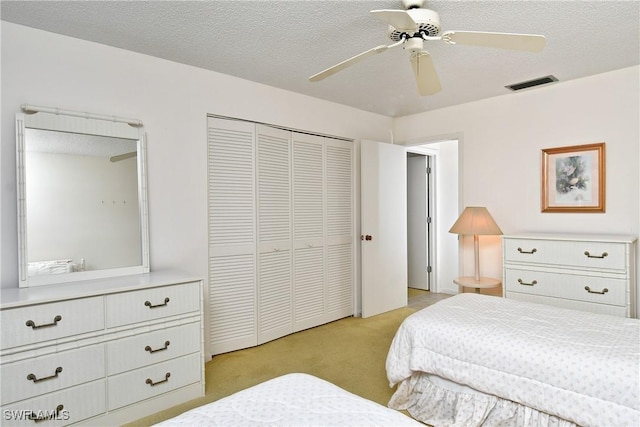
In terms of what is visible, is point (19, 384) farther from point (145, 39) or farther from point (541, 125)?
point (541, 125)

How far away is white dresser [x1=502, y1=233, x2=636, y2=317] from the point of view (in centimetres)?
283

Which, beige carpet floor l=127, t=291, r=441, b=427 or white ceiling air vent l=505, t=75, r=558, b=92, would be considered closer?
beige carpet floor l=127, t=291, r=441, b=427

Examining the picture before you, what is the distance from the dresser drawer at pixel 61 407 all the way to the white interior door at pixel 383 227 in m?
2.82

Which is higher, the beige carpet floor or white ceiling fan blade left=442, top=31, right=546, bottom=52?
white ceiling fan blade left=442, top=31, right=546, bottom=52

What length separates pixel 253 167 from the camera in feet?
11.4

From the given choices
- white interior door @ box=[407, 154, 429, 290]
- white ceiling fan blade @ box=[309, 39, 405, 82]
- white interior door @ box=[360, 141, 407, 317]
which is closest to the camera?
white ceiling fan blade @ box=[309, 39, 405, 82]

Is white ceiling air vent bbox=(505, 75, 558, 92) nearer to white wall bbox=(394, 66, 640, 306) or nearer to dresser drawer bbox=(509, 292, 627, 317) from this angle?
white wall bbox=(394, 66, 640, 306)

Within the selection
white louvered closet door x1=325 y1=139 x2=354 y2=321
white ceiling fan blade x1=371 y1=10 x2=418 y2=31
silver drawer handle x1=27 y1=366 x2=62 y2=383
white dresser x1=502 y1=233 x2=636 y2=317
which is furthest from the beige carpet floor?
white ceiling fan blade x1=371 y1=10 x2=418 y2=31

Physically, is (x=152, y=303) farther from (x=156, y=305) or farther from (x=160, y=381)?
(x=160, y=381)

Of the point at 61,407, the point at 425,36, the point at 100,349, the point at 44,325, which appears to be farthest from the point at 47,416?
the point at 425,36

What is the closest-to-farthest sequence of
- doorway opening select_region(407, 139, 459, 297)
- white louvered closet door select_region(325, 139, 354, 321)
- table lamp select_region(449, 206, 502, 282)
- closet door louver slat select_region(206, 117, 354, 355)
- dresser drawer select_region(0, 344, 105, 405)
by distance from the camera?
dresser drawer select_region(0, 344, 105, 405) < closet door louver slat select_region(206, 117, 354, 355) < table lamp select_region(449, 206, 502, 282) < white louvered closet door select_region(325, 139, 354, 321) < doorway opening select_region(407, 139, 459, 297)

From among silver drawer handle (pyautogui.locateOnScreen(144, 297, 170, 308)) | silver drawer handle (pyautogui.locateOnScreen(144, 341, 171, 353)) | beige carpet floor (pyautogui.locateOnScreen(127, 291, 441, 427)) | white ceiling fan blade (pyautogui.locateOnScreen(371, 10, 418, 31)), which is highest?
white ceiling fan blade (pyautogui.locateOnScreen(371, 10, 418, 31))

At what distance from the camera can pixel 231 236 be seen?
334 centimetres

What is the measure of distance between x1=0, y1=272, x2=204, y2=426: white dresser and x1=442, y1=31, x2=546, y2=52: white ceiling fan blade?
2.15 metres
